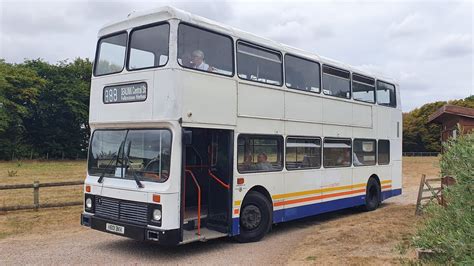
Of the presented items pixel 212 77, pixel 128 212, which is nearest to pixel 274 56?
pixel 212 77

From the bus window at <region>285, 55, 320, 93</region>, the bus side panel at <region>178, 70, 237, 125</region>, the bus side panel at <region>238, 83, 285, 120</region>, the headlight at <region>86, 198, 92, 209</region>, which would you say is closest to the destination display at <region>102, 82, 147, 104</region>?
the bus side panel at <region>178, 70, 237, 125</region>

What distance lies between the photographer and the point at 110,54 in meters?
8.80

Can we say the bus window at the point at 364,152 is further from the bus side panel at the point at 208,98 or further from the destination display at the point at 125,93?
the destination display at the point at 125,93

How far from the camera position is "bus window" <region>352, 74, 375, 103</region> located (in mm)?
13008

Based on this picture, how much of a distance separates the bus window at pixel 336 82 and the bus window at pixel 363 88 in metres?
0.38

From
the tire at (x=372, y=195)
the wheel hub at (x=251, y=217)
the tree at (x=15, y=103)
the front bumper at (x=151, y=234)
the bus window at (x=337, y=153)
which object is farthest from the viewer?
→ the tree at (x=15, y=103)

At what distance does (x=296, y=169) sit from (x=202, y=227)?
116 inches

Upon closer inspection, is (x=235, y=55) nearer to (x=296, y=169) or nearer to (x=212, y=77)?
(x=212, y=77)

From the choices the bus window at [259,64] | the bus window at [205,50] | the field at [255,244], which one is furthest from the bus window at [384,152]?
the bus window at [205,50]

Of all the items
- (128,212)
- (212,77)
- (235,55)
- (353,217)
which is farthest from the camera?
(353,217)

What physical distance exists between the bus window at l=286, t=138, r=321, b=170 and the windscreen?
11.9 ft

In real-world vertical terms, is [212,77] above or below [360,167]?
above

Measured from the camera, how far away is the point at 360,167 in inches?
520

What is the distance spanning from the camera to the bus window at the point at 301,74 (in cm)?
1048
